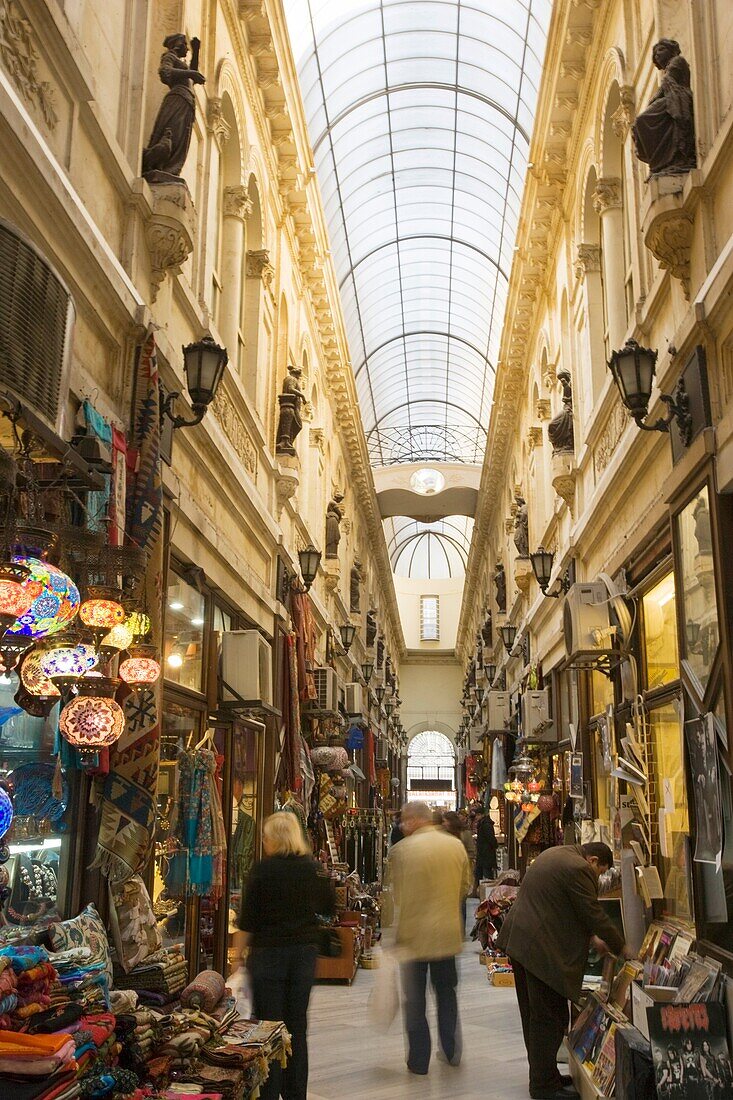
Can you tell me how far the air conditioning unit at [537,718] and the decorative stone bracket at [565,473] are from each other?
3628 millimetres

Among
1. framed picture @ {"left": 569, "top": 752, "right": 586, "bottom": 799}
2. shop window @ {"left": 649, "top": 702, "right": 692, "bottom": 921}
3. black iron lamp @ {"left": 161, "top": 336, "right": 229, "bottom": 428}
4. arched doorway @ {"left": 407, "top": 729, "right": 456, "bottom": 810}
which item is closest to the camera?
black iron lamp @ {"left": 161, "top": 336, "right": 229, "bottom": 428}

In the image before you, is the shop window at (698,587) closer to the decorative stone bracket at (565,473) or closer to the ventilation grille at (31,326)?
the ventilation grille at (31,326)

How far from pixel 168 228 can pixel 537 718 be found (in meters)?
9.63

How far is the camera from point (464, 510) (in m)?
32.0

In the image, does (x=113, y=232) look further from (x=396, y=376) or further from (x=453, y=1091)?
(x=396, y=376)

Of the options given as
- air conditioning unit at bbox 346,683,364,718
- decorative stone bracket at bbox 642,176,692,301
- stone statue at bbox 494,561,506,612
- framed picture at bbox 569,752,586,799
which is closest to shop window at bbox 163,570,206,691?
decorative stone bracket at bbox 642,176,692,301

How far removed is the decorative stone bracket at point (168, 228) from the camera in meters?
6.44

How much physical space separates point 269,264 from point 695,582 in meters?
7.13

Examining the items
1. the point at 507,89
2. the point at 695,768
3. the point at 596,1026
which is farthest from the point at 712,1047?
the point at 507,89

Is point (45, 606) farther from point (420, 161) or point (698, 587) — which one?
point (420, 161)

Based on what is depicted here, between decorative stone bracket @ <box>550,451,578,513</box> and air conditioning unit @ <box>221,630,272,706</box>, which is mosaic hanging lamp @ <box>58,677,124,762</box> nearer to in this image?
air conditioning unit @ <box>221,630,272,706</box>

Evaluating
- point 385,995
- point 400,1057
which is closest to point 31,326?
point 385,995

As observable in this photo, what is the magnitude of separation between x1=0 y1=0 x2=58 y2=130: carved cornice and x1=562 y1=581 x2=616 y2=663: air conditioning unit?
588cm

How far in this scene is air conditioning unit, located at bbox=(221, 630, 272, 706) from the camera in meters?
8.84
